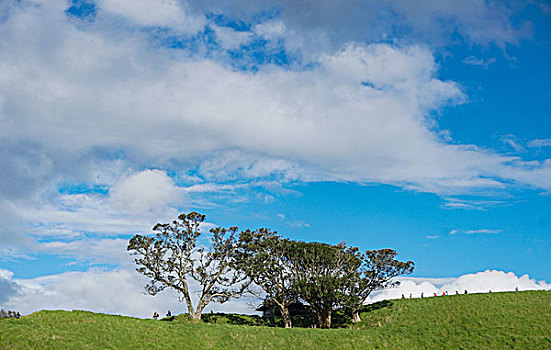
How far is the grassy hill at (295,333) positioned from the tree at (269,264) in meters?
14.8

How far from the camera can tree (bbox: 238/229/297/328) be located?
232 feet

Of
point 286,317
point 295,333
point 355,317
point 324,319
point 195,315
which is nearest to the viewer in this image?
point 295,333

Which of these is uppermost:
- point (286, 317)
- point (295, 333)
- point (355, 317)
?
point (286, 317)

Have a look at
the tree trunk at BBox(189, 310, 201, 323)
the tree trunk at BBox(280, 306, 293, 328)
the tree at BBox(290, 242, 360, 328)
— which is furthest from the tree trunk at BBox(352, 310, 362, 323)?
the tree trunk at BBox(189, 310, 201, 323)

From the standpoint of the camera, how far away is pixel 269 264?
71.4 metres

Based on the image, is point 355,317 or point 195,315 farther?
A: point 355,317

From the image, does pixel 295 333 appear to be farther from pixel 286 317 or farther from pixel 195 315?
pixel 195 315

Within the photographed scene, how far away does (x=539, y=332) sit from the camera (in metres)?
52.5

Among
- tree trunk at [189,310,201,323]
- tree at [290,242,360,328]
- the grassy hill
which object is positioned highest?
Answer: tree at [290,242,360,328]

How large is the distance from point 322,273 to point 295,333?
1871 cm

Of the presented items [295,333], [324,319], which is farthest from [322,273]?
[295,333]

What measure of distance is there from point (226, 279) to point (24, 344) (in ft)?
122

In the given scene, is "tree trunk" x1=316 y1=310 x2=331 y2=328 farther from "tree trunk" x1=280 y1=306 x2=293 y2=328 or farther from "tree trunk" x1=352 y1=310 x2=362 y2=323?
"tree trunk" x1=352 y1=310 x2=362 y2=323

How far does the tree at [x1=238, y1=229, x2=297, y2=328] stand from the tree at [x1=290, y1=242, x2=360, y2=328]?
1.68 m
